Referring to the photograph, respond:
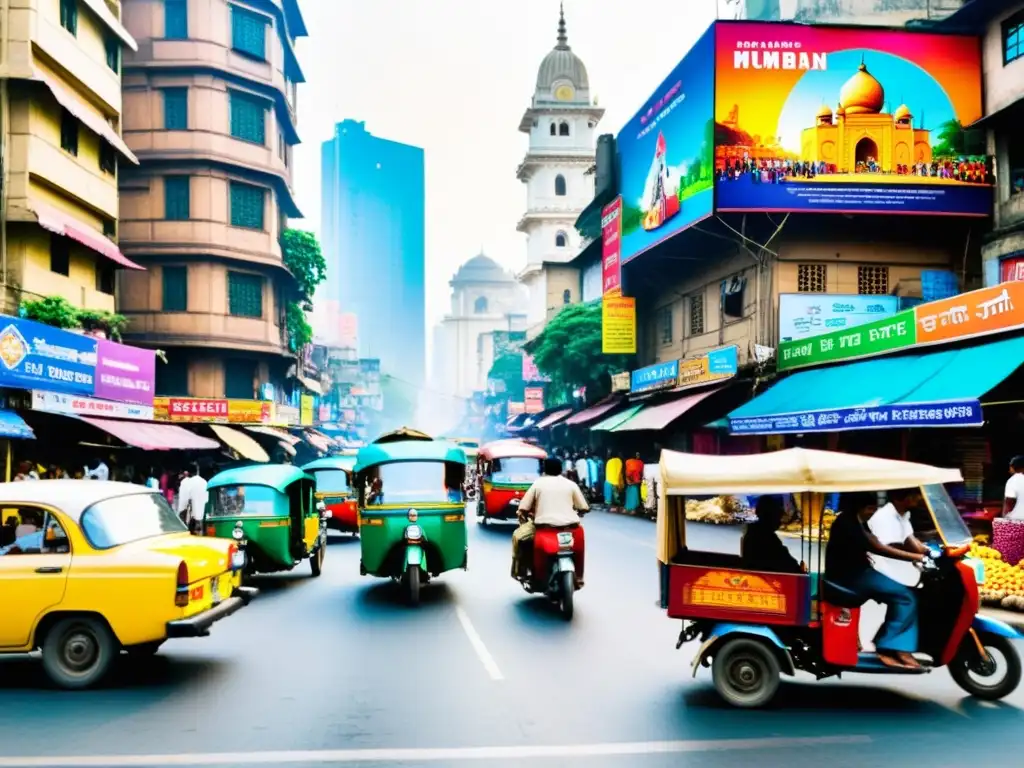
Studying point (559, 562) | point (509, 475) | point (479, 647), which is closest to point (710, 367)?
point (509, 475)

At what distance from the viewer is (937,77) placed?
27.9 meters

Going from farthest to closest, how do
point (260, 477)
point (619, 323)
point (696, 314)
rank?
point (619, 323), point (696, 314), point (260, 477)

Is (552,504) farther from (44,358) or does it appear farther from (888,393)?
(44,358)

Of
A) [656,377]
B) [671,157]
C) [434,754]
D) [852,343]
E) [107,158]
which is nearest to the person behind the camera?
[434,754]

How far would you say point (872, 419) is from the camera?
18.9 m

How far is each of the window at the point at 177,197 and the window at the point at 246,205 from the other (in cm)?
177

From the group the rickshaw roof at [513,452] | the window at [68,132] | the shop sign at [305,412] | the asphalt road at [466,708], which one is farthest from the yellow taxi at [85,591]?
the shop sign at [305,412]

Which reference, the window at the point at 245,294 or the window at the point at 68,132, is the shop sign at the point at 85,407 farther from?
the window at the point at 245,294

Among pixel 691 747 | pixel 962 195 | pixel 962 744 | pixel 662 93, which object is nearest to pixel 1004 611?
pixel 962 744

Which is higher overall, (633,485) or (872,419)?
(872,419)

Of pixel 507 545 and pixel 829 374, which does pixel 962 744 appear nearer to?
pixel 507 545

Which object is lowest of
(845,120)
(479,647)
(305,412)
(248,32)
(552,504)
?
(479,647)

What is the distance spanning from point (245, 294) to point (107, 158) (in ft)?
33.3

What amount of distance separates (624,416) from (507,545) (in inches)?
682
